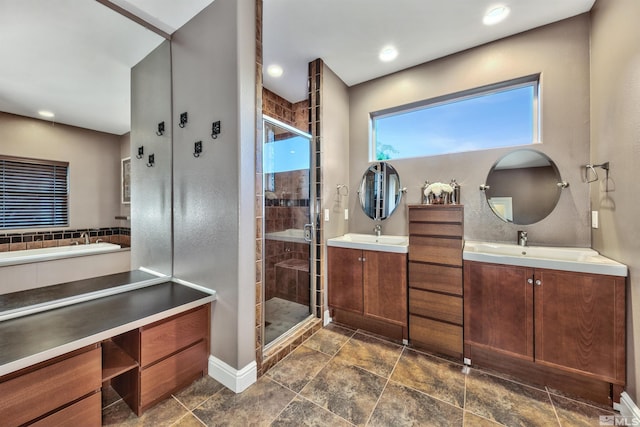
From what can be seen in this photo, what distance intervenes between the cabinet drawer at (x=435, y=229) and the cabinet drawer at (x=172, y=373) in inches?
76.1

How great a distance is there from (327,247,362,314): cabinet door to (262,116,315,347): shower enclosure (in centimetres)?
23

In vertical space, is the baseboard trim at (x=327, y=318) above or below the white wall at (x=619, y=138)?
below

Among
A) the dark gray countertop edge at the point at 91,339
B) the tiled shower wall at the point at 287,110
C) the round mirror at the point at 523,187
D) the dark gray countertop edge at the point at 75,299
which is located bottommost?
the dark gray countertop edge at the point at 91,339

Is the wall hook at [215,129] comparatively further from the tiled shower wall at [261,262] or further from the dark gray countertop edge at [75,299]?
the dark gray countertop edge at [75,299]

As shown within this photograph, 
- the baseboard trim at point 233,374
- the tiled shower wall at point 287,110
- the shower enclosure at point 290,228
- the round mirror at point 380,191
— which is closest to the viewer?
the baseboard trim at point 233,374

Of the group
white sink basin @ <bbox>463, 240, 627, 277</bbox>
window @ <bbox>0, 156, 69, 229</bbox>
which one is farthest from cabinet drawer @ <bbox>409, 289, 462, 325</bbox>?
window @ <bbox>0, 156, 69, 229</bbox>

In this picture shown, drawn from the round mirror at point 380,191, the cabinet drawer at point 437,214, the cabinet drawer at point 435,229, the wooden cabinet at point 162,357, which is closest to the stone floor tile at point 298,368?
the wooden cabinet at point 162,357

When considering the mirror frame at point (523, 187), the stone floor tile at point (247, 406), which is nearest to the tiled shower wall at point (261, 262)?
the stone floor tile at point (247, 406)

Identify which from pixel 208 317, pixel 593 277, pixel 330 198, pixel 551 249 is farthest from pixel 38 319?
pixel 551 249

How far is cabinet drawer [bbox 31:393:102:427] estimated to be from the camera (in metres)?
1.14

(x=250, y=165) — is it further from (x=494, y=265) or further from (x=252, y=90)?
(x=494, y=265)

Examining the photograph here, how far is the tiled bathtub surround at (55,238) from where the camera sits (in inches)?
50.3

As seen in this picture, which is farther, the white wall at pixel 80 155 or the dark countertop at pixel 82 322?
the white wall at pixel 80 155

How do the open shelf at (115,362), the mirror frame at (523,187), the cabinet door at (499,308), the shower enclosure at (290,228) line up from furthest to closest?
the shower enclosure at (290,228) → the mirror frame at (523,187) → the cabinet door at (499,308) → the open shelf at (115,362)
